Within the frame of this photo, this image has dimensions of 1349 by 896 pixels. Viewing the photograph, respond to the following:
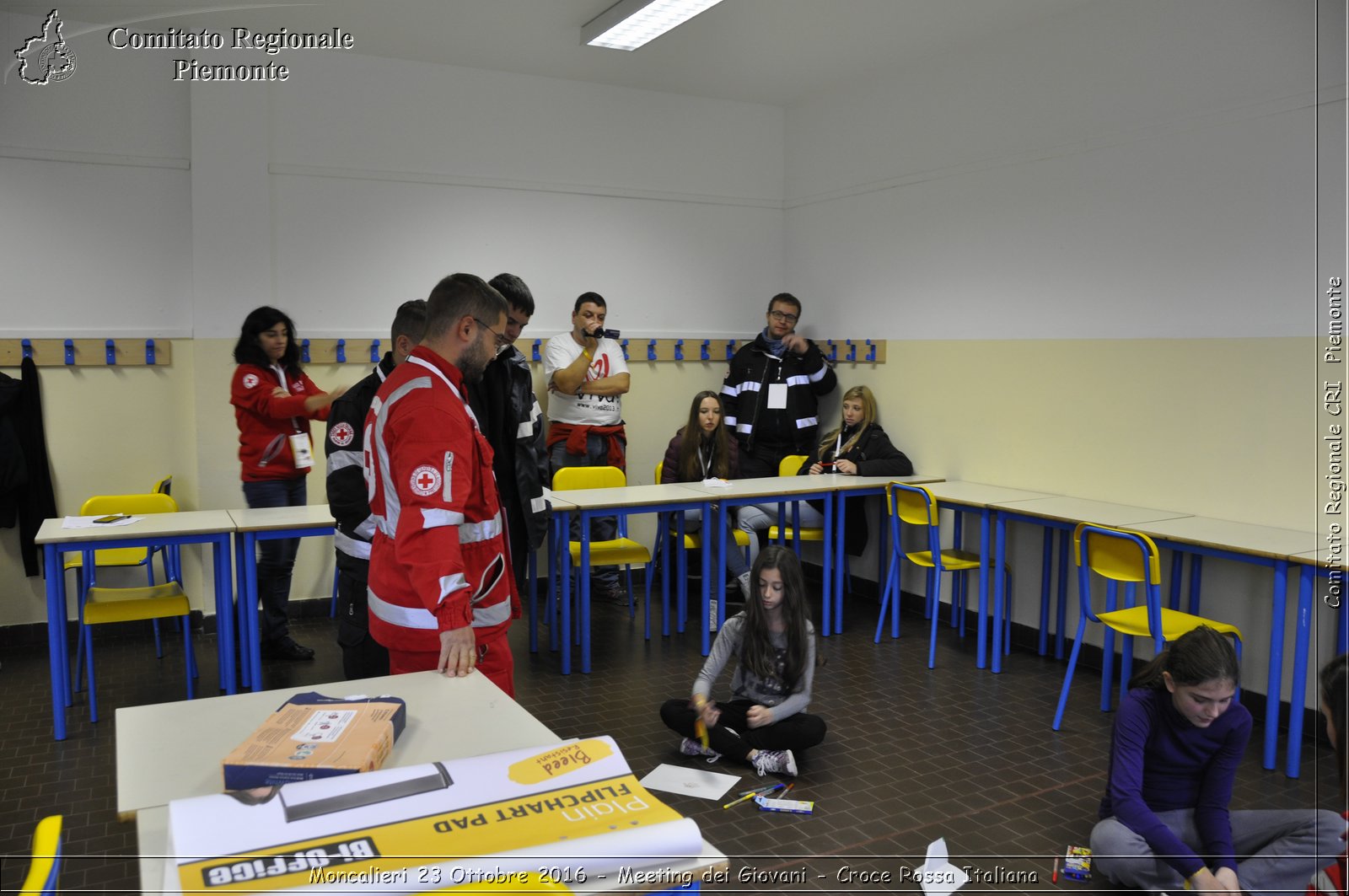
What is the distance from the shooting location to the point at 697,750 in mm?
3705

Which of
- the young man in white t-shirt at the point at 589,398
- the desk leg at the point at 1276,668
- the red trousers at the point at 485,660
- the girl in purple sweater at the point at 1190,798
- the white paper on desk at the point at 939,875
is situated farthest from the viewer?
the young man in white t-shirt at the point at 589,398

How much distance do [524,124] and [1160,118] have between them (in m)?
3.70

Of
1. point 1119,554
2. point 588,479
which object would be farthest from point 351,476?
point 1119,554

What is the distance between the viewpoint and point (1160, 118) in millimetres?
4641

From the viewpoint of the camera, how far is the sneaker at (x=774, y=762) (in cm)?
353

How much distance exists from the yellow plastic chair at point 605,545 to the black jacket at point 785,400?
1.26 m

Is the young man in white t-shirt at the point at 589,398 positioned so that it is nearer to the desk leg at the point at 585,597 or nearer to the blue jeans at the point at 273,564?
the desk leg at the point at 585,597

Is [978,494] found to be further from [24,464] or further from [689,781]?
[24,464]

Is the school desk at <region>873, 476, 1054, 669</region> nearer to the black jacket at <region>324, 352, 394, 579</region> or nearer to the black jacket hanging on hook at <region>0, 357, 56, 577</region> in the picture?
the black jacket at <region>324, 352, 394, 579</region>

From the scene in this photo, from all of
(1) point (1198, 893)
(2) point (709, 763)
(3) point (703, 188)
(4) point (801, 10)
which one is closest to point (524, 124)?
(3) point (703, 188)

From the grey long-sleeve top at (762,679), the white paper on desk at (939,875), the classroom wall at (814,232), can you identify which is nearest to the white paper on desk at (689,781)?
the grey long-sleeve top at (762,679)

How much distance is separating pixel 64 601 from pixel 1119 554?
425 cm

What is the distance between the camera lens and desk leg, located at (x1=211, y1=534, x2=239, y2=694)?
4.12 m

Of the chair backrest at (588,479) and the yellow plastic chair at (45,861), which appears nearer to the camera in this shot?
the yellow plastic chair at (45,861)
